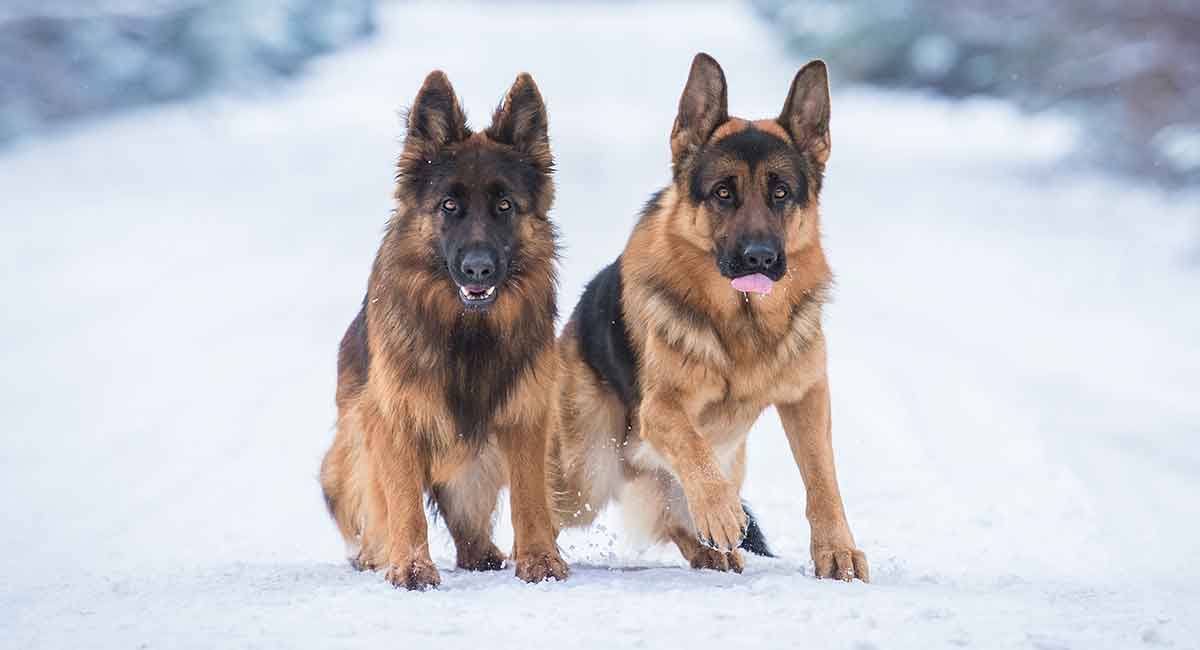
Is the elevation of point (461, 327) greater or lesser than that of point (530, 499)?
greater

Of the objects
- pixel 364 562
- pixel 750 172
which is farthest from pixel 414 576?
pixel 750 172

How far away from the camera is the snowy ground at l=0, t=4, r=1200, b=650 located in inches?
156

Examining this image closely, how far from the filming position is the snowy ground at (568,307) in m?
3.96

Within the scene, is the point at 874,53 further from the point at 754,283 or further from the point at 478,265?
the point at 478,265

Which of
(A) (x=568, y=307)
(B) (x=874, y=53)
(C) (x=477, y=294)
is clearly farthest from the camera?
(B) (x=874, y=53)

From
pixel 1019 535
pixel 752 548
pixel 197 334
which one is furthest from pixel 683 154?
pixel 197 334

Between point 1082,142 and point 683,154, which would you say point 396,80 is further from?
point 683,154

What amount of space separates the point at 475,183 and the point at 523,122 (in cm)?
40

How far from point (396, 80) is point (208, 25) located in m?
3.78

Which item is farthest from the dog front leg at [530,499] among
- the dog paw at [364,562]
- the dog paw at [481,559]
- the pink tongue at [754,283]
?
the pink tongue at [754,283]

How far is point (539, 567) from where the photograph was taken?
470 centimetres

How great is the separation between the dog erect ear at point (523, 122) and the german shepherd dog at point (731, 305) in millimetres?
598

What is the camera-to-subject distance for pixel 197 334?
12602 mm

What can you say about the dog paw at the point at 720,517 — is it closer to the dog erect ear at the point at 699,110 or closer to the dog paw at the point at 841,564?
the dog paw at the point at 841,564
